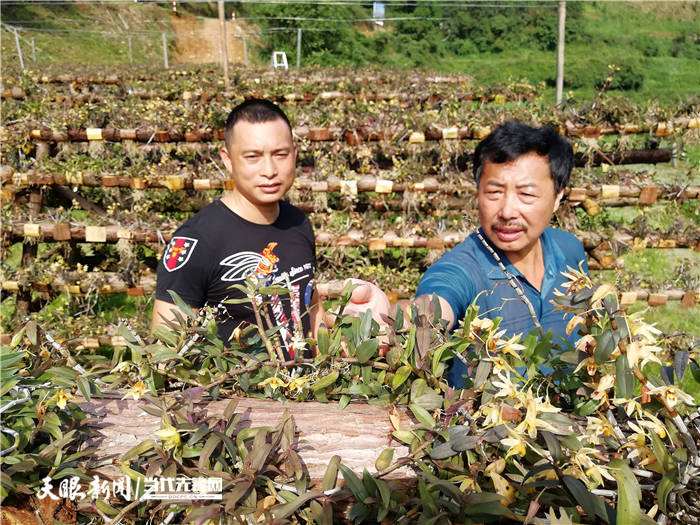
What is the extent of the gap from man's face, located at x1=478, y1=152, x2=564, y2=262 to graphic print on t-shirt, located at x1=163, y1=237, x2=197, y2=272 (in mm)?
1168

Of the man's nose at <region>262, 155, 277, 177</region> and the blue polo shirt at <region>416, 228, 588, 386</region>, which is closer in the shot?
the blue polo shirt at <region>416, 228, 588, 386</region>

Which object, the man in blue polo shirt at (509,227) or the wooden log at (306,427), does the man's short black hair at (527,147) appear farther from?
the wooden log at (306,427)

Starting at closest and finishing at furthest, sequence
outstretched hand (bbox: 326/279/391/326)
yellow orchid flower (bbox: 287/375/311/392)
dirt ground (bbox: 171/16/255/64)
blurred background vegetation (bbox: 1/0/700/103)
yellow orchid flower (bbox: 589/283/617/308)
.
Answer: yellow orchid flower (bbox: 589/283/617/308) < yellow orchid flower (bbox: 287/375/311/392) < outstretched hand (bbox: 326/279/391/326) < blurred background vegetation (bbox: 1/0/700/103) < dirt ground (bbox: 171/16/255/64)

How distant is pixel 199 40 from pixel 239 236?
3862cm

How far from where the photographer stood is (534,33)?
2883cm

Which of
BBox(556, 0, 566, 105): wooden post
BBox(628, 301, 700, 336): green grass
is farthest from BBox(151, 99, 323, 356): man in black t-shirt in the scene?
BBox(556, 0, 566, 105): wooden post

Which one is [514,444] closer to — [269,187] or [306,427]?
[306,427]

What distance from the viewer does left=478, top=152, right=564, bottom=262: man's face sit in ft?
5.82

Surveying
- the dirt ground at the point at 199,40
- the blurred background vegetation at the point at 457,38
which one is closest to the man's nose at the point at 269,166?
the blurred background vegetation at the point at 457,38

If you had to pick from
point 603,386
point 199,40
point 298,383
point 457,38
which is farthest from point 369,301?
point 199,40

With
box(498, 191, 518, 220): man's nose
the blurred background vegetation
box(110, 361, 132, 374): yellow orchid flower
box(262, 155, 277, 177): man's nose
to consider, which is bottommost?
box(110, 361, 132, 374): yellow orchid flower

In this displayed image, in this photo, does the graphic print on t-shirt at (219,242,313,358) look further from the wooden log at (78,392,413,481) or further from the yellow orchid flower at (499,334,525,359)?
the yellow orchid flower at (499,334,525,359)

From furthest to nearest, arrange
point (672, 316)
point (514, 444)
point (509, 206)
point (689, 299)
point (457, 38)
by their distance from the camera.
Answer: point (457, 38), point (672, 316), point (689, 299), point (509, 206), point (514, 444)

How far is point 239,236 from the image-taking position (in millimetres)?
2143
